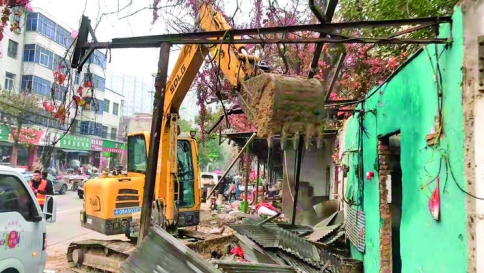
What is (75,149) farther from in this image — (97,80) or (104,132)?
(97,80)

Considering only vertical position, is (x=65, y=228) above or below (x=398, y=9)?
below

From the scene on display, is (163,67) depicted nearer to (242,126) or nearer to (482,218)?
(482,218)

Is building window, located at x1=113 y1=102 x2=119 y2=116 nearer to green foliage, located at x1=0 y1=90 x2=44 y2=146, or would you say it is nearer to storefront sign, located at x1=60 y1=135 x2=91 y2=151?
storefront sign, located at x1=60 y1=135 x2=91 y2=151

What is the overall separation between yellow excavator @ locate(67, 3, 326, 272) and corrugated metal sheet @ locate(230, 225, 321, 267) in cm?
143

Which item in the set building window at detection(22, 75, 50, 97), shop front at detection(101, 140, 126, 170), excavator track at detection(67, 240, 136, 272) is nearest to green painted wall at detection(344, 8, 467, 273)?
excavator track at detection(67, 240, 136, 272)

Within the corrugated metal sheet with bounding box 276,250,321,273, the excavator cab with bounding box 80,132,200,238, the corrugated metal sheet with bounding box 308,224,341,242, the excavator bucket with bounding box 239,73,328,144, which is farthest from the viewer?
the excavator cab with bounding box 80,132,200,238

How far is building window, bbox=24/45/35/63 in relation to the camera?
109 feet

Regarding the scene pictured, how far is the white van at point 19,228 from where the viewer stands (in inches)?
175

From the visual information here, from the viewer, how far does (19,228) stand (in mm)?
4676

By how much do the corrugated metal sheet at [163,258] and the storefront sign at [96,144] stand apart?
4372cm

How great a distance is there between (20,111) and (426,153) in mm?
28268

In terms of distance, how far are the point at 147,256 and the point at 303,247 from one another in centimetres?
406

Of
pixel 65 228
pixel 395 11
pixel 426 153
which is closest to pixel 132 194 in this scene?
pixel 65 228

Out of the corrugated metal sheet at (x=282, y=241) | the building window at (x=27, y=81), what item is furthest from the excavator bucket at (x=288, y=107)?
the building window at (x=27, y=81)
